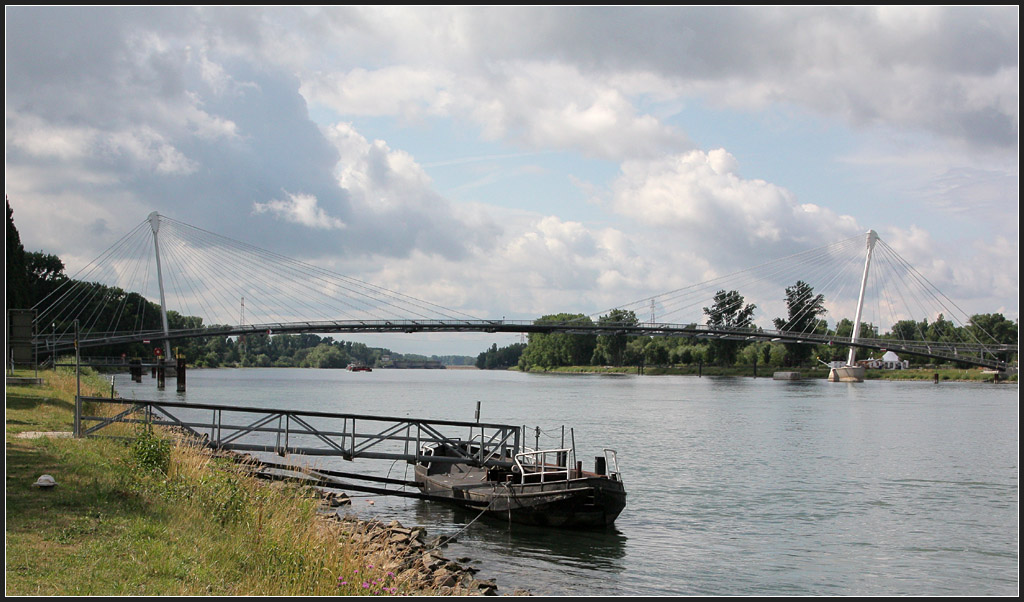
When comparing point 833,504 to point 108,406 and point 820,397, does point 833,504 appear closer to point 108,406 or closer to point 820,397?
point 108,406

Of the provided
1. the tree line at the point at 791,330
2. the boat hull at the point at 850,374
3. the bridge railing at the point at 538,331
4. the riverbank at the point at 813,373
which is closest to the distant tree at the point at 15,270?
the bridge railing at the point at 538,331

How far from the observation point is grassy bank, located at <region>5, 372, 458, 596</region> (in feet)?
36.8

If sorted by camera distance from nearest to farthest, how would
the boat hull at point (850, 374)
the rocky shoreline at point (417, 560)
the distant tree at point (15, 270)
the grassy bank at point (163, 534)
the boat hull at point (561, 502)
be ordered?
the grassy bank at point (163, 534), the rocky shoreline at point (417, 560), the boat hull at point (561, 502), the distant tree at point (15, 270), the boat hull at point (850, 374)

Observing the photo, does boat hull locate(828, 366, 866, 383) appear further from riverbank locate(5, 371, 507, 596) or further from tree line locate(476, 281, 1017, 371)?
riverbank locate(5, 371, 507, 596)

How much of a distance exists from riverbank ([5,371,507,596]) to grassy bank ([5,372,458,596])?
0.02 meters

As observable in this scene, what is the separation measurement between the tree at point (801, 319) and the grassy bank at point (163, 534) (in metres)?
146

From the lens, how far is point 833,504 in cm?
2834

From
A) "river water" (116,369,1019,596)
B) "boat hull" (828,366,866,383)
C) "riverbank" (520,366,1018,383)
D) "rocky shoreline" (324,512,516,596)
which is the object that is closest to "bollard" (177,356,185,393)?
"river water" (116,369,1019,596)

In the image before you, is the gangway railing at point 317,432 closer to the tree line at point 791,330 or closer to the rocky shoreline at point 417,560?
the rocky shoreline at point 417,560

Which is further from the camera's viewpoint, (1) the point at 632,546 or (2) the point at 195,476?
(1) the point at 632,546

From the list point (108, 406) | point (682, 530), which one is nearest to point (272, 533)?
point (682, 530)

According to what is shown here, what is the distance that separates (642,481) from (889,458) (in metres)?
Answer: 15.8

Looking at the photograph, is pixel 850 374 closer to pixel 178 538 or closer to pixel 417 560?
pixel 417 560

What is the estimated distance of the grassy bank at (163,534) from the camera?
1123 centimetres
